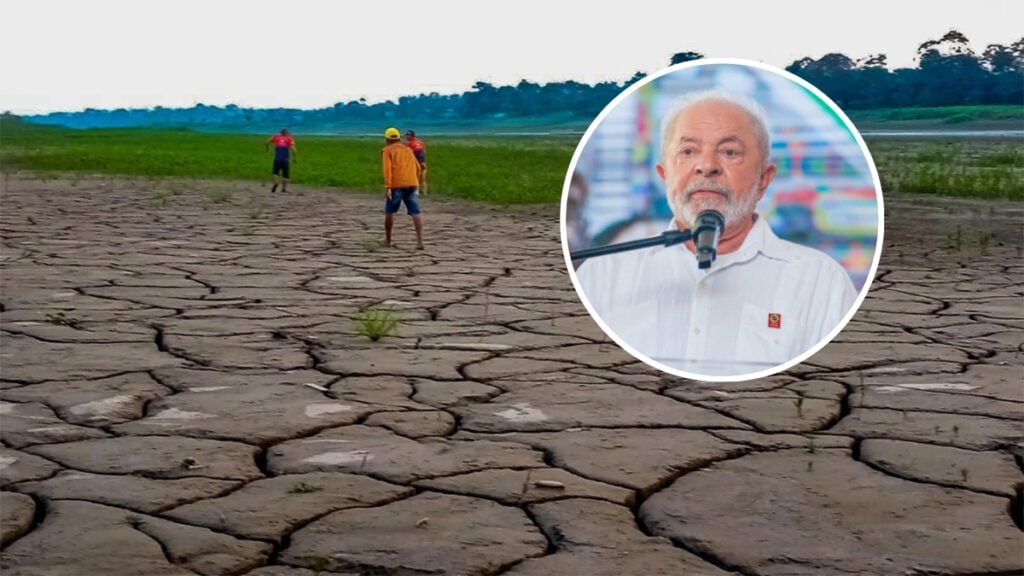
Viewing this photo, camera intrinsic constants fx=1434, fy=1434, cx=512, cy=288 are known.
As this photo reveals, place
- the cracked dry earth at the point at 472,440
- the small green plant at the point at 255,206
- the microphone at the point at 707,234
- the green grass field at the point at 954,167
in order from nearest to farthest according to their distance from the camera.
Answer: the microphone at the point at 707,234, the cracked dry earth at the point at 472,440, the small green plant at the point at 255,206, the green grass field at the point at 954,167

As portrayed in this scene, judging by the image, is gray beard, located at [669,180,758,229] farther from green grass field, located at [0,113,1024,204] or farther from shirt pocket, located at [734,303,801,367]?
green grass field, located at [0,113,1024,204]

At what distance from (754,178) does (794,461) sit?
1.54m

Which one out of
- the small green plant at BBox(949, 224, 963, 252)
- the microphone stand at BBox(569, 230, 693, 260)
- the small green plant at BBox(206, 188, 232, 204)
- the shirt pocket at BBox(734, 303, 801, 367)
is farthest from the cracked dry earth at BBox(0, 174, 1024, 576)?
the small green plant at BBox(206, 188, 232, 204)

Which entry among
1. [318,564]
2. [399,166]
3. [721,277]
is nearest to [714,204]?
[721,277]

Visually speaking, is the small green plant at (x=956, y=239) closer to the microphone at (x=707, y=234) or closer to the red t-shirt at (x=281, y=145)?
the microphone at (x=707, y=234)

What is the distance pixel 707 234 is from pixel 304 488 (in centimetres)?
148

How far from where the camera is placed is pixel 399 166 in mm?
10250

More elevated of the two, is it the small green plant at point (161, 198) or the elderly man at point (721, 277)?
the elderly man at point (721, 277)

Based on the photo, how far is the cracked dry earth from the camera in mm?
3244

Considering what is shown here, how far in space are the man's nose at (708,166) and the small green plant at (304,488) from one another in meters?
1.50

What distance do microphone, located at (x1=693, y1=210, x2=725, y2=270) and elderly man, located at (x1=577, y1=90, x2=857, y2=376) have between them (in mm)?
12

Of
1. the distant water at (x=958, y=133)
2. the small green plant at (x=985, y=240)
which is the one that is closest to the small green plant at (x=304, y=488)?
the small green plant at (x=985, y=240)

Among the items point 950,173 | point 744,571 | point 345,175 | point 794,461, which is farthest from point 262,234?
point 345,175

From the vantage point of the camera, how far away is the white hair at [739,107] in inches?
107
